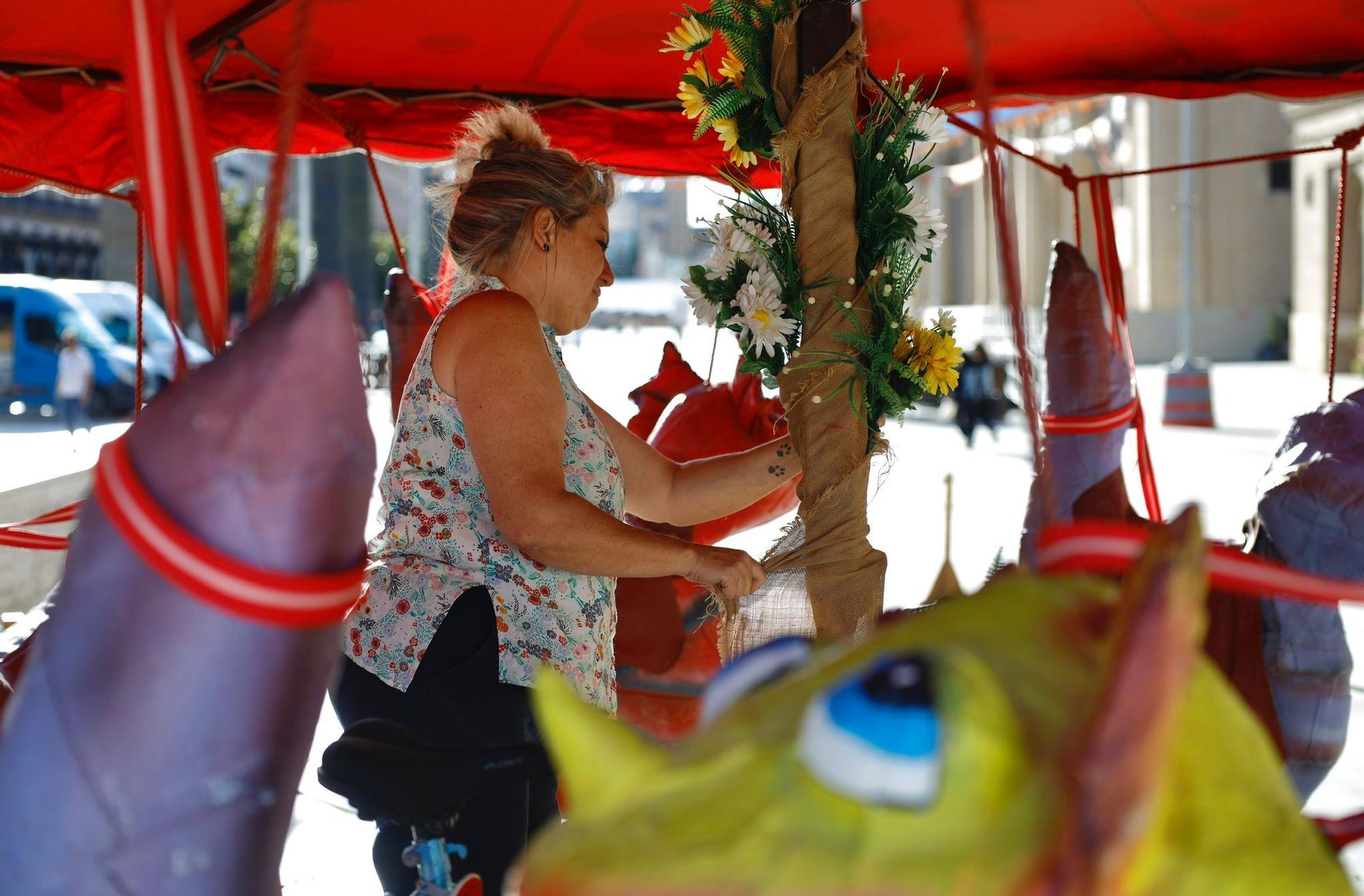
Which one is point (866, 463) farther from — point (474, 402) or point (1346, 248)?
point (1346, 248)

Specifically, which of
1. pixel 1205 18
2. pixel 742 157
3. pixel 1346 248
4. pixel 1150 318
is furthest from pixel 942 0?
pixel 1150 318

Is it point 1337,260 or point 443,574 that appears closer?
point 443,574

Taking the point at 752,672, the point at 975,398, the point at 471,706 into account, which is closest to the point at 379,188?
the point at 471,706

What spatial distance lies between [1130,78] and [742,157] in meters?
1.91

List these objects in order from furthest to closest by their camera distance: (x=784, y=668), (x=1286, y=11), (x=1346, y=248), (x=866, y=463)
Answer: (x=1346, y=248) < (x=1286, y=11) < (x=866, y=463) < (x=784, y=668)

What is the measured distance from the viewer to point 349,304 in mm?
960

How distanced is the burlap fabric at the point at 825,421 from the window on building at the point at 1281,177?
31.6 meters

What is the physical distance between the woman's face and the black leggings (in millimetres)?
538

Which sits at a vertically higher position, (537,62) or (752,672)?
(537,62)

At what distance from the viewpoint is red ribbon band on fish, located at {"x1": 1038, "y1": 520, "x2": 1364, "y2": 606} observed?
0.83 meters

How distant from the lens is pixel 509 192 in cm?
215

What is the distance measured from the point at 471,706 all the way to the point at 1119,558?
1.36m

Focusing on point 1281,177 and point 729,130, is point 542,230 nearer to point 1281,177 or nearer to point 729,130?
point 729,130

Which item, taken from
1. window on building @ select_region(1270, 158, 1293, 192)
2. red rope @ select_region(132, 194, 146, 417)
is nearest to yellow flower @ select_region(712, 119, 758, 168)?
red rope @ select_region(132, 194, 146, 417)
